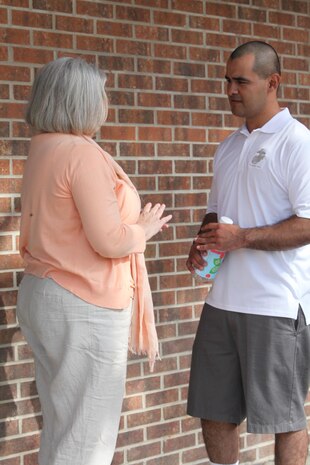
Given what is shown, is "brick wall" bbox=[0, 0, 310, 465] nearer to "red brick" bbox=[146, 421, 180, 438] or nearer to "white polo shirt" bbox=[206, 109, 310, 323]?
"red brick" bbox=[146, 421, 180, 438]

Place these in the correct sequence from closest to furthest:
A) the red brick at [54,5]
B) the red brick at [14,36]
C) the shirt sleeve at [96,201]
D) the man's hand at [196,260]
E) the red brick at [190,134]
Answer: the shirt sleeve at [96,201]
the man's hand at [196,260]
the red brick at [14,36]
the red brick at [54,5]
the red brick at [190,134]

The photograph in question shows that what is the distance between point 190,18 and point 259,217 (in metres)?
1.54

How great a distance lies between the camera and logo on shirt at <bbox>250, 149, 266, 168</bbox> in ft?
12.8

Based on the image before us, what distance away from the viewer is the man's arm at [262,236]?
3.82m

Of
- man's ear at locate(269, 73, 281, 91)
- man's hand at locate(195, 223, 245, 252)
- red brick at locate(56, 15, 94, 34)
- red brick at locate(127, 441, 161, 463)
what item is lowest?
red brick at locate(127, 441, 161, 463)

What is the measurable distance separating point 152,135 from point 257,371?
1.50 metres

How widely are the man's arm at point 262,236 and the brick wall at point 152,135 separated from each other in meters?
0.98

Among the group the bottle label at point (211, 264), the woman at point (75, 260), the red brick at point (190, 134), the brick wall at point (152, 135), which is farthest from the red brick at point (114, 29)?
the bottle label at point (211, 264)

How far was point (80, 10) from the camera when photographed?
4.54 m

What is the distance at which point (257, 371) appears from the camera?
12.9 feet

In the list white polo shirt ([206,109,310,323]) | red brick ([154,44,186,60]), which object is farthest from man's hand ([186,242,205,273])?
red brick ([154,44,186,60])

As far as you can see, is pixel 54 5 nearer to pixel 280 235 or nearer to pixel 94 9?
pixel 94 9

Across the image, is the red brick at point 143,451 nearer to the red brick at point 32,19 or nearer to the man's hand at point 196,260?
the man's hand at point 196,260

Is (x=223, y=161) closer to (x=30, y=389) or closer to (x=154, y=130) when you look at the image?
(x=154, y=130)
